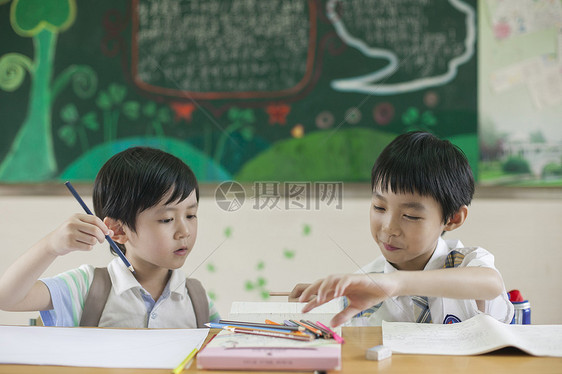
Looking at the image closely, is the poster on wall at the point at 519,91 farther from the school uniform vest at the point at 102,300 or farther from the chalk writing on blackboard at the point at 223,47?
the school uniform vest at the point at 102,300

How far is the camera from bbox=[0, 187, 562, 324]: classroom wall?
3.52 feet

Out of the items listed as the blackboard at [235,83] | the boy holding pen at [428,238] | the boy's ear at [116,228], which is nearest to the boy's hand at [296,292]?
the boy holding pen at [428,238]

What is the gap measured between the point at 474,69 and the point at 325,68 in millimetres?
482

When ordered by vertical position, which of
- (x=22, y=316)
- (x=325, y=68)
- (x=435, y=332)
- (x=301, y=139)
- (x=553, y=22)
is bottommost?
(x=22, y=316)

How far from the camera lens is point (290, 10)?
1743mm

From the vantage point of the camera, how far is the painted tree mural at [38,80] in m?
1.81

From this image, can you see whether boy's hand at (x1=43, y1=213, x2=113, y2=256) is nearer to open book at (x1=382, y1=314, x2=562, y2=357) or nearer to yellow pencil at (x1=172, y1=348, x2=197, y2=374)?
yellow pencil at (x1=172, y1=348, x2=197, y2=374)

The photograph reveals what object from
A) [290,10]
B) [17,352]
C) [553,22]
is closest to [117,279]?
[17,352]

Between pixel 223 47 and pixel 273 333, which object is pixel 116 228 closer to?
pixel 273 333

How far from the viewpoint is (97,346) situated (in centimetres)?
66

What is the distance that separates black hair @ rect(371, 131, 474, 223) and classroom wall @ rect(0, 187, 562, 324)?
7.6 inches

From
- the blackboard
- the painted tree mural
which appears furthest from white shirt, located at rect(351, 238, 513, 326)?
the painted tree mural

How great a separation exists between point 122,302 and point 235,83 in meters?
1.02

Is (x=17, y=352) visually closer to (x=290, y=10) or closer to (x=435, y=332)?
(x=435, y=332)
